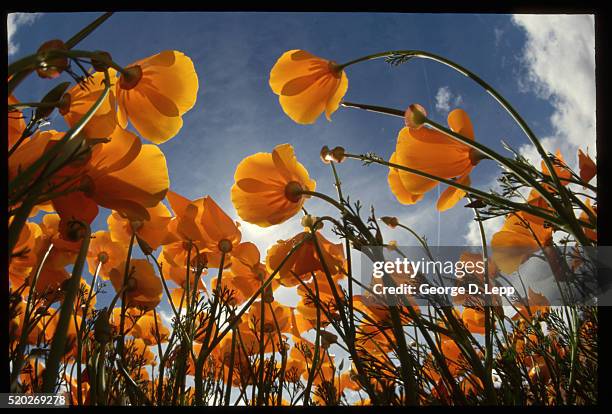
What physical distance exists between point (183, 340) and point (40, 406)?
261 millimetres

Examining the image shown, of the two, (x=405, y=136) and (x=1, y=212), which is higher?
(x=405, y=136)

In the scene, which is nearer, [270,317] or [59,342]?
[59,342]

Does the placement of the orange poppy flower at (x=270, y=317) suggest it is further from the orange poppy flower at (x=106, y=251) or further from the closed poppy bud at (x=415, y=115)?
the closed poppy bud at (x=415, y=115)

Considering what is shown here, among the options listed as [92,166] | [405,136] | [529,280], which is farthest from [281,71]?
[529,280]

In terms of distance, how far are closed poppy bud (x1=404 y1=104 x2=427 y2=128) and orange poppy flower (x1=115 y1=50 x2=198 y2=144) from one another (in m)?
0.26

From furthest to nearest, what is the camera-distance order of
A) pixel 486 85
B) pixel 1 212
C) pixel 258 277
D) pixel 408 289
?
1. pixel 258 277
2. pixel 408 289
3. pixel 486 85
4. pixel 1 212

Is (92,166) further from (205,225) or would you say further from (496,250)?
(496,250)

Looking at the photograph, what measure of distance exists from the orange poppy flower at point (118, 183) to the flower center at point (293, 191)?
0.29m

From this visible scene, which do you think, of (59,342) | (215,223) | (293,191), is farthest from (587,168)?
(59,342)

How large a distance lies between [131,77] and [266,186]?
315 mm

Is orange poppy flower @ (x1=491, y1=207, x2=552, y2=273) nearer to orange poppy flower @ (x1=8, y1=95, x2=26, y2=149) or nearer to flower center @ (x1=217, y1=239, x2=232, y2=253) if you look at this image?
flower center @ (x1=217, y1=239, x2=232, y2=253)

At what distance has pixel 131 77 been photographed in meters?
0.46

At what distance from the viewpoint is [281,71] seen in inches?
26.8

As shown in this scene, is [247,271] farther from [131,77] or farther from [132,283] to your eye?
[131,77]
